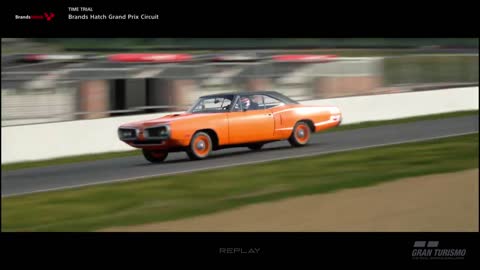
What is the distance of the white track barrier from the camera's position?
11.9m

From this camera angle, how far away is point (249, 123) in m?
9.96

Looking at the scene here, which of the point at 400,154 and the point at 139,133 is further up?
the point at 139,133

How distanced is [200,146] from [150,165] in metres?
0.85

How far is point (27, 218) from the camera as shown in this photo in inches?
320

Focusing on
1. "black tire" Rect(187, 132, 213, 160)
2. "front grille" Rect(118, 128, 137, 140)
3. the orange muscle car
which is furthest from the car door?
"front grille" Rect(118, 128, 137, 140)

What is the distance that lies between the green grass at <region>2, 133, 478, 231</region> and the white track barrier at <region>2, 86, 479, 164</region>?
1277 millimetres

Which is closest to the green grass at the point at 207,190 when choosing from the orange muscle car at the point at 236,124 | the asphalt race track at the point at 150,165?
the asphalt race track at the point at 150,165

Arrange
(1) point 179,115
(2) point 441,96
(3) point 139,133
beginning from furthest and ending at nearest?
(2) point 441,96 → (1) point 179,115 → (3) point 139,133

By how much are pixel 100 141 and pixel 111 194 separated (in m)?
2.96
